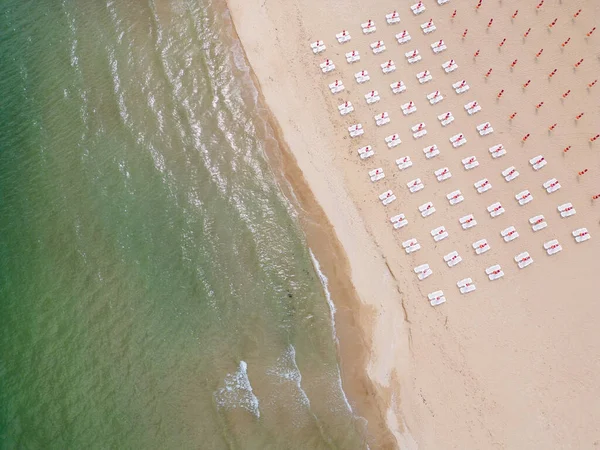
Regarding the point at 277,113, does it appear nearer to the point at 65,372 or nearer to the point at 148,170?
the point at 148,170

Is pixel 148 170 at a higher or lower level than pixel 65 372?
higher

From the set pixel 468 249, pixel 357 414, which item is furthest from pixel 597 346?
pixel 357 414

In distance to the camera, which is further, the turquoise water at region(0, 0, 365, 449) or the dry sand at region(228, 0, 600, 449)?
the dry sand at region(228, 0, 600, 449)

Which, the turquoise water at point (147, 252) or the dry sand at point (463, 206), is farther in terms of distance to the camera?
the dry sand at point (463, 206)
